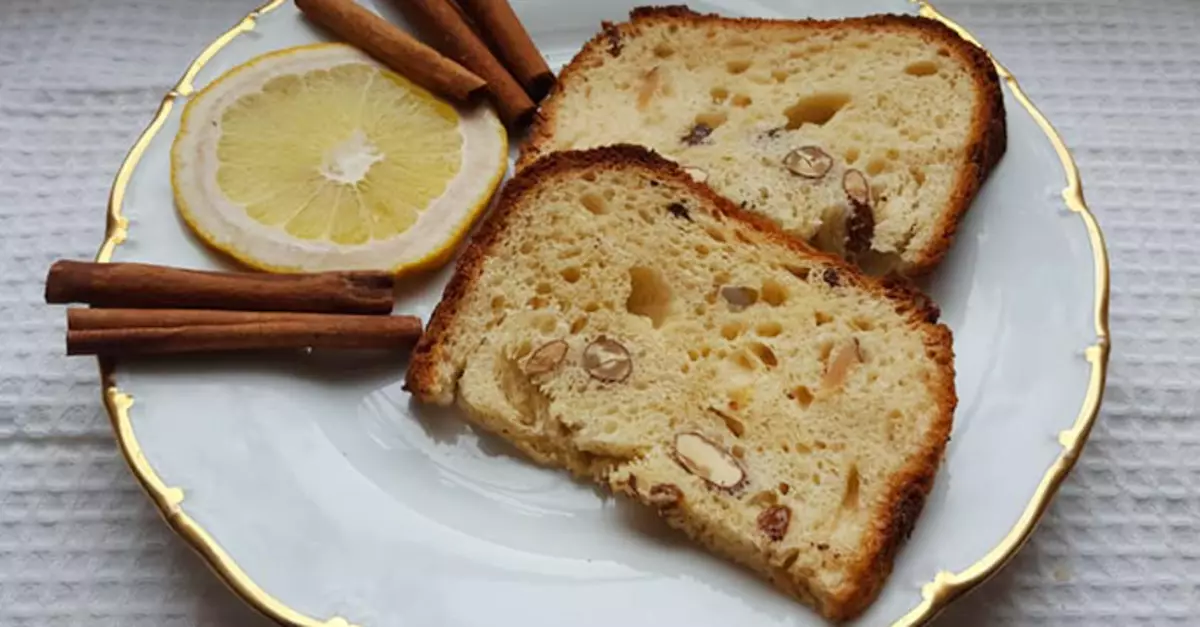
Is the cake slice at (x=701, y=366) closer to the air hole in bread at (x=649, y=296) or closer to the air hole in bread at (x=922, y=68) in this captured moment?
the air hole in bread at (x=649, y=296)

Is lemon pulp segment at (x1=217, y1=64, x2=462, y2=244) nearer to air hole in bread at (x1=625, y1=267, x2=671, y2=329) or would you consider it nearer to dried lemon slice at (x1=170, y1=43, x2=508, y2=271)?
dried lemon slice at (x1=170, y1=43, x2=508, y2=271)

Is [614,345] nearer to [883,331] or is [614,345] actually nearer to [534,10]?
[883,331]

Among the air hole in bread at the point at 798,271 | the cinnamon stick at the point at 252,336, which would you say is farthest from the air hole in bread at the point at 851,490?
the cinnamon stick at the point at 252,336

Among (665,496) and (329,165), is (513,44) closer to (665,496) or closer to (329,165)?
(329,165)

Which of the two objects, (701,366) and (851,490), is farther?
(701,366)

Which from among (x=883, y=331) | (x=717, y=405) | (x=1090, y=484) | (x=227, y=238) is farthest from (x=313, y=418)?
(x=1090, y=484)

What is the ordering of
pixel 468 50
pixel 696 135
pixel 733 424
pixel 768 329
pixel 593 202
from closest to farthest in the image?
pixel 733 424
pixel 768 329
pixel 593 202
pixel 696 135
pixel 468 50

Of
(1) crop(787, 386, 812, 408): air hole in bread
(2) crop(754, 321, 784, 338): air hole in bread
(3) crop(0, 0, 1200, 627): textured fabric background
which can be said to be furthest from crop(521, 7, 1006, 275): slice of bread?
(3) crop(0, 0, 1200, 627): textured fabric background

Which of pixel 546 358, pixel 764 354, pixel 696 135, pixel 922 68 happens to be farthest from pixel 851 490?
pixel 922 68
